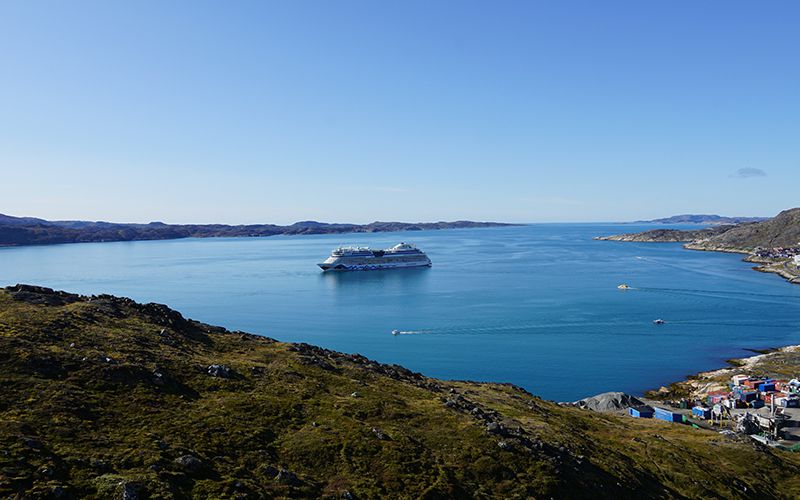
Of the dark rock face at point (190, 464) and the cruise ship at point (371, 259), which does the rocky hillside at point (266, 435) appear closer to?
the dark rock face at point (190, 464)

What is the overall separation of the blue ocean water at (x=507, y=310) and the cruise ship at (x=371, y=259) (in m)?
5.60

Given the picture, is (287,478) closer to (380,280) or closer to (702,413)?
(702,413)

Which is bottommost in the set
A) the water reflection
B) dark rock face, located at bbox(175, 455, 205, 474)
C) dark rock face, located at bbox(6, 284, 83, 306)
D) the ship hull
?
the water reflection

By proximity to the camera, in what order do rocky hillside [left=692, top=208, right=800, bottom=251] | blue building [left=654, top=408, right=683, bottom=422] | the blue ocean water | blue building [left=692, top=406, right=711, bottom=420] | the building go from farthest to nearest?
1. rocky hillside [left=692, top=208, right=800, bottom=251]
2. the blue ocean water
3. blue building [left=692, top=406, right=711, bottom=420]
4. the building
5. blue building [left=654, top=408, right=683, bottom=422]

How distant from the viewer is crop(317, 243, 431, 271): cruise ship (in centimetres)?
14625

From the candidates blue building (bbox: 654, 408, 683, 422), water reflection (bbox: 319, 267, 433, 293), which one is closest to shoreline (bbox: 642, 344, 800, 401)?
blue building (bbox: 654, 408, 683, 422)

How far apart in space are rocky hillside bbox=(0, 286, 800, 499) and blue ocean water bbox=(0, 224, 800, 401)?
75.7ft

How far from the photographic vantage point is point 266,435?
18797 mm

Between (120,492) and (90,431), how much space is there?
3.89 metres

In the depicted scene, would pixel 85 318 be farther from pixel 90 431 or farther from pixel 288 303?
pixel 288 303

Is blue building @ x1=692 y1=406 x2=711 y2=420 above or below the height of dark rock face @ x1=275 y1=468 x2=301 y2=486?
below

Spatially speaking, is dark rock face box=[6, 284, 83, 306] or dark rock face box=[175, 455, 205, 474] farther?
dark rock face box=[6, 284, 83, 306]

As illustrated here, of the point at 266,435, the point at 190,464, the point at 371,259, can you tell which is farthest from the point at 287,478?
the point at 371,259

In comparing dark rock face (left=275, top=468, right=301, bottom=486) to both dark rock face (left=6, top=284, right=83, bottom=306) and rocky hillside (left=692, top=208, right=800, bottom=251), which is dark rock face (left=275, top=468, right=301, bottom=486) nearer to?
dark rock face (left=6, top=284, right=83, bottom=306)
